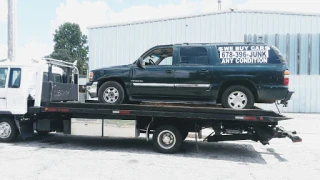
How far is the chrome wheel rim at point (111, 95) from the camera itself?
7.55 m

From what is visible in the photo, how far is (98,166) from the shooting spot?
605 cm

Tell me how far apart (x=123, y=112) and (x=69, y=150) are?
5.84ft

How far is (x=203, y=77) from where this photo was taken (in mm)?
6984

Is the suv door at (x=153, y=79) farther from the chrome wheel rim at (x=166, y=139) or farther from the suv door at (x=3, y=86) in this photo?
the suv door at (x=3, y=86)

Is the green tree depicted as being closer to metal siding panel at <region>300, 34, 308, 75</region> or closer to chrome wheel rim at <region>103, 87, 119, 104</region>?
metal siding panel at <region>300, 34, 308, 75</region>

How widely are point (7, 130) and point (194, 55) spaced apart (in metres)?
5.61

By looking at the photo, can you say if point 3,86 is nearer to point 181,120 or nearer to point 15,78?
point 15,78

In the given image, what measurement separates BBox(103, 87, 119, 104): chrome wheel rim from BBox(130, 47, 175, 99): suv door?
17.4 inches

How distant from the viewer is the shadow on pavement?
23.8 feet

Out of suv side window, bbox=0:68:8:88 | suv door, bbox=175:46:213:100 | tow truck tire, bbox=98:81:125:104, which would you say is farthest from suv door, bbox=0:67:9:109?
suv door, bbox=175:46:213:100

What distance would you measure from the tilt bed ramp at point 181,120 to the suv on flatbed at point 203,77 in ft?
0.91

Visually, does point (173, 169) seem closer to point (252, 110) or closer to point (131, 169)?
point (131, 169)

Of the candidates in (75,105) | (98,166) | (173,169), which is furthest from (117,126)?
(173,169)

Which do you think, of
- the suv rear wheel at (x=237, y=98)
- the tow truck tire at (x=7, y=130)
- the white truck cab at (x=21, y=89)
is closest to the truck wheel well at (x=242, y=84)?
the suv rear wheel at (x=237, y=98)
